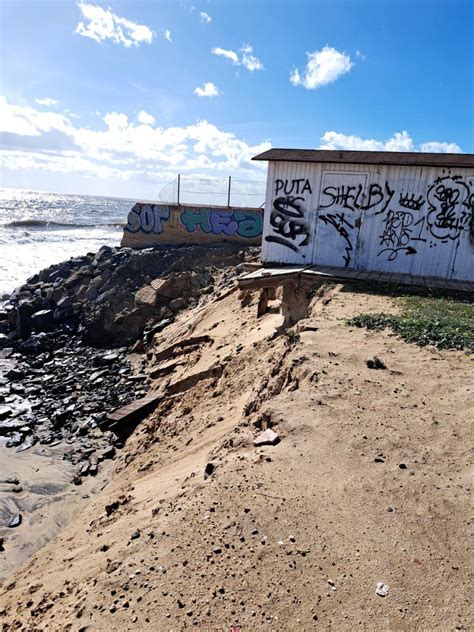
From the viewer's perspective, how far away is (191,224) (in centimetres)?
2044

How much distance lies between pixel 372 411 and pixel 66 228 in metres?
43.2

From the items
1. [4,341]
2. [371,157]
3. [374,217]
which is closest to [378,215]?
[374,217]

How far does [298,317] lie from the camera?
31.5 ft

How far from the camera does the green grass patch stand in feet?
22.5

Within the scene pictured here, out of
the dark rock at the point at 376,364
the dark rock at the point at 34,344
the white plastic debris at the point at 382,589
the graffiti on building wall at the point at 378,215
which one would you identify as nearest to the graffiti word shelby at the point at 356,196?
the graffiti on building wall at the point at 378,215

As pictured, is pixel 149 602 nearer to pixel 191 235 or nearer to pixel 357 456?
pixel 357 456

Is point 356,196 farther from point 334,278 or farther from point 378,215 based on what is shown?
point 334,278

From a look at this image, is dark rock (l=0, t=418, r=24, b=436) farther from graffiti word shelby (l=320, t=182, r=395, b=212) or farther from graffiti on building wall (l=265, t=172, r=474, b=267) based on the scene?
graffiti word shelby (l=320, t=182, r=395, b=212)

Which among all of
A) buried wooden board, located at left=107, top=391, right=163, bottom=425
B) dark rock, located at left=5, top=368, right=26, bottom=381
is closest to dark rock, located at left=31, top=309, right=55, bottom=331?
dark rock, located at left=5, top=368, right=26, bottom=381

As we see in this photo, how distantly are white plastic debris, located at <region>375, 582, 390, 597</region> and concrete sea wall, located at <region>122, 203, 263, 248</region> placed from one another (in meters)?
17.8

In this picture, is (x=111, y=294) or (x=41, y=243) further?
(x=41, y=243)

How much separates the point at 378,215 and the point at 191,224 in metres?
11.1

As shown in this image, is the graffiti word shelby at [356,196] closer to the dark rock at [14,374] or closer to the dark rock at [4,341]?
the dark rock at [14,374]

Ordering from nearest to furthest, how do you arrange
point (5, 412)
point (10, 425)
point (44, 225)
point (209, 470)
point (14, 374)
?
1. point (209, 470)
2. point (10, 425)
3. point (5, 412)
4. point (14, 374)
5. point (44, 225)
